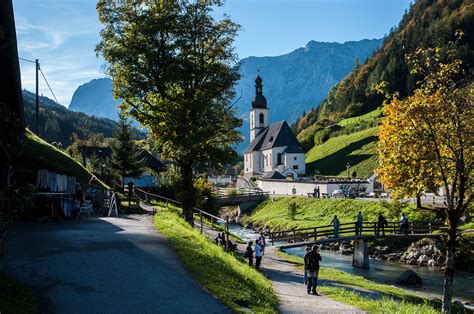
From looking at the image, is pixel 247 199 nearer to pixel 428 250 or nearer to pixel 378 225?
pixel 378 225

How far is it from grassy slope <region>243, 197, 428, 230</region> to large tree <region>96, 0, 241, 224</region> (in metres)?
23.6

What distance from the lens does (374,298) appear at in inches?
727

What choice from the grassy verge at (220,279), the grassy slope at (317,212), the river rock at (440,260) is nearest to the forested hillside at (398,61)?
the grassy slope at (317,212)

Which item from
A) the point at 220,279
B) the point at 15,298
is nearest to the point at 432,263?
the point at 220,279

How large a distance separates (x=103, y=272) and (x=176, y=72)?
1559 cm

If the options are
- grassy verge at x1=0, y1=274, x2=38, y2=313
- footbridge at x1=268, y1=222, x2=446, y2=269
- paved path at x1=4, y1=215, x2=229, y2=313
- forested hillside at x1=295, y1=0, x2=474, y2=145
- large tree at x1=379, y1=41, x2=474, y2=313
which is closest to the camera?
grassy verge at x1=0, y1=274, x2=38, y2=313

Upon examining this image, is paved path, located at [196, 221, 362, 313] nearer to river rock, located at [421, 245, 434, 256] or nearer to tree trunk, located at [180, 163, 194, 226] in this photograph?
tree trunk, located at [180, 163, 194, 226]

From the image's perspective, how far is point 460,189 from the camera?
14.8 m

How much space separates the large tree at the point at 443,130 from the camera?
47.5ft

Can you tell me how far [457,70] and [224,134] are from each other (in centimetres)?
1498

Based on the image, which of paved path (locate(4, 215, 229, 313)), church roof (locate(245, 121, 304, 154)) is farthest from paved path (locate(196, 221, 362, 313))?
church roof (locate(245, 121, 304, 154))

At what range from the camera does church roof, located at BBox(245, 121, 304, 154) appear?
320 feet

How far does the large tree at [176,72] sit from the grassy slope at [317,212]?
930 inches

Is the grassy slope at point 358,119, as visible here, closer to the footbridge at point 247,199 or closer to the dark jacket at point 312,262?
the footbridge at point 247,199
